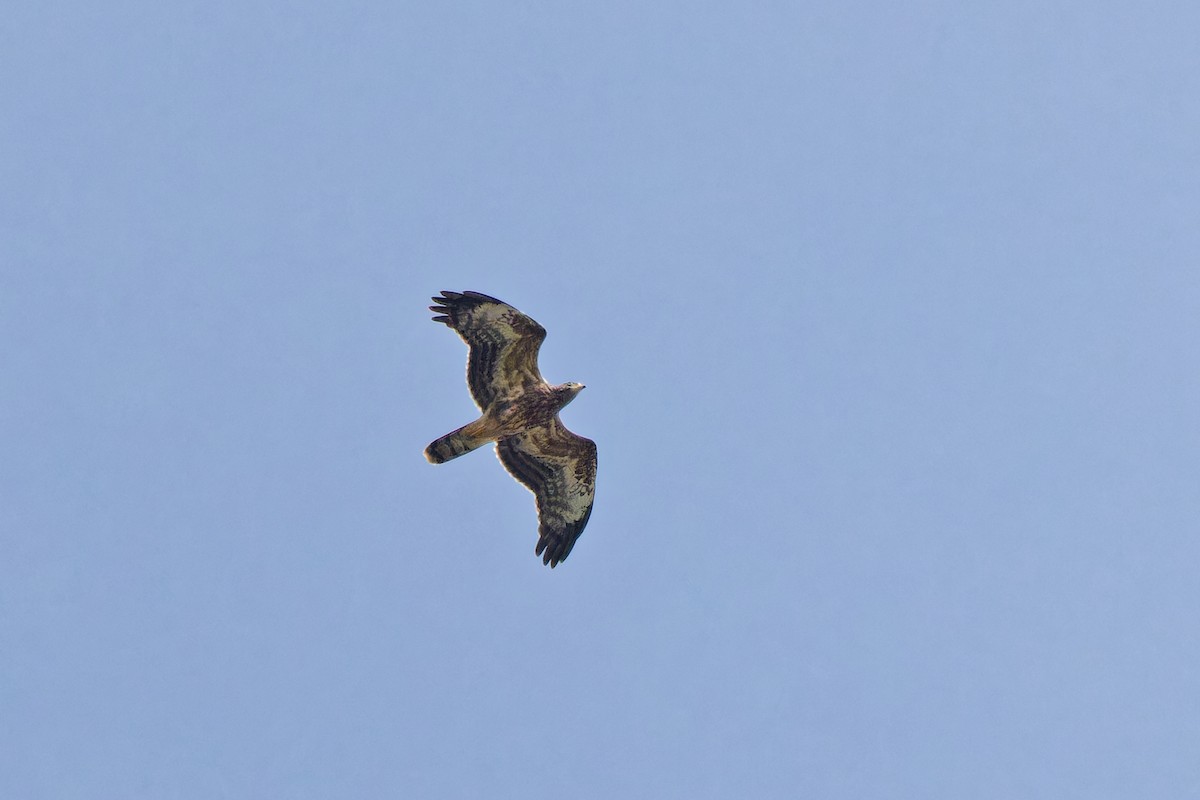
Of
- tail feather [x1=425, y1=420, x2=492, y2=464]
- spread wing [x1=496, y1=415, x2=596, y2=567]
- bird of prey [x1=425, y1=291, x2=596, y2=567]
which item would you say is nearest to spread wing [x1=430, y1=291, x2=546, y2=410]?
bird of prey [x1=425, y1=291, x2=596, y2=567]

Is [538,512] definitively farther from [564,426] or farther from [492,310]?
[492,310]

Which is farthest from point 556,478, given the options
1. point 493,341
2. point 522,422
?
point 493,341

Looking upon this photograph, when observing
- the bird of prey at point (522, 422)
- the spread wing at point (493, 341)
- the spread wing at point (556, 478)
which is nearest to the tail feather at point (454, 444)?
the bird of prey at point (522, 422)

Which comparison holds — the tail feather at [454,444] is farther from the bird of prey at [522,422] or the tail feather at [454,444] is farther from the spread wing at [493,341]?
the spread wing at [493,341]

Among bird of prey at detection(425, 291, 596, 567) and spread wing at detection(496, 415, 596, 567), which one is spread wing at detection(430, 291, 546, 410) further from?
spread wing at detection(496, 415, 596, 567)

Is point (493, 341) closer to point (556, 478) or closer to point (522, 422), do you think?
point (522, 422)

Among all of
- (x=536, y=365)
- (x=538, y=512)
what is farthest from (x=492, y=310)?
(x=538, y=512)
